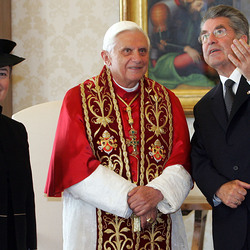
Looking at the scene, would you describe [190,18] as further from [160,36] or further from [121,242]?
[121,242]

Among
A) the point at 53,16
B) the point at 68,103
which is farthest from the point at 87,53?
the point at 68,103

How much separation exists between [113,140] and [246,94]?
35.1 inches

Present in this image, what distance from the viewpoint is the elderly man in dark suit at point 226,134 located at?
3.03 metres

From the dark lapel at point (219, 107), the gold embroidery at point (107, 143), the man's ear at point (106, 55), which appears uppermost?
the man's ear at point (106, 55)

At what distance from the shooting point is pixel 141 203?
3156 mm

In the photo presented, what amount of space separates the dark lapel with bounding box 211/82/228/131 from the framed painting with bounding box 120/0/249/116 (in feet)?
5.15

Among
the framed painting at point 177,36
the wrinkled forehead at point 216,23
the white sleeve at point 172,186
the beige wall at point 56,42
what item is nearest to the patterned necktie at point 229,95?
the wrinkled forehead at point 216,23

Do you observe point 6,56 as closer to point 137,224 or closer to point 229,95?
point 137,224

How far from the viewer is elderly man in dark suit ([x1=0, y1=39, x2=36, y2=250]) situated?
2607 mm

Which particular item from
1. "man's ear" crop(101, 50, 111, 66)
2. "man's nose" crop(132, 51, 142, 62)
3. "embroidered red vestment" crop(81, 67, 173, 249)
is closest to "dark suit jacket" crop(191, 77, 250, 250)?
"embroidered red vestment" crop(81, 67, 173, 249)

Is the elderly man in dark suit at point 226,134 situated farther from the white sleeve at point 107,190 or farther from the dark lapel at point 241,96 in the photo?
the white sleeve at point 107,190

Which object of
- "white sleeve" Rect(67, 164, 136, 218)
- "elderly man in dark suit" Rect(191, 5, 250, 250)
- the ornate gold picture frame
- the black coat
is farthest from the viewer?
the ornate gold picture frame

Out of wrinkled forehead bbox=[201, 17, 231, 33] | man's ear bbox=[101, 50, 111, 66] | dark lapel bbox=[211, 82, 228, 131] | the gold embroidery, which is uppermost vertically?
wrinkled forehead bbox=[201, 17, 231, 33]

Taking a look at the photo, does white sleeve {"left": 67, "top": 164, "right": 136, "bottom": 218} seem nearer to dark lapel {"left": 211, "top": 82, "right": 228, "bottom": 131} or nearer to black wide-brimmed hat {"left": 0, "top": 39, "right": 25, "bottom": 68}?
dark lapel {"left": 211, "top": 82, "right": 228, "bottom": 131}
